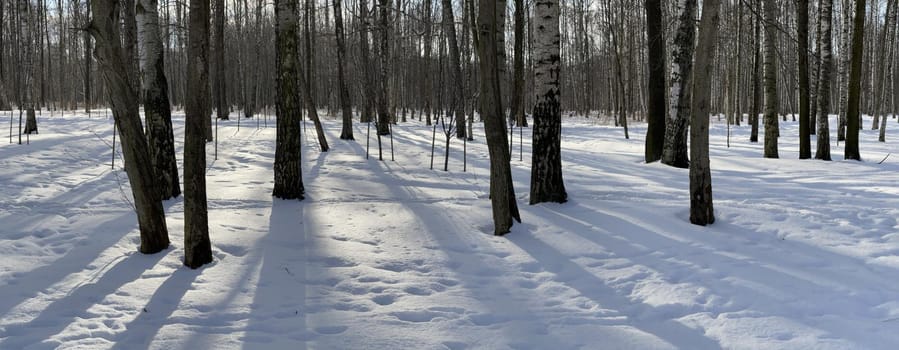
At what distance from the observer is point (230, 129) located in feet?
63.0

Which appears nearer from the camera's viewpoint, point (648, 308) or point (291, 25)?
point (648, 308)

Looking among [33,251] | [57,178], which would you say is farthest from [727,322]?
[57,178]

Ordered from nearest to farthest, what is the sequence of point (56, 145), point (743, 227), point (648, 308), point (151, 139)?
point (648, 308), point (743, 227), point (151, 139), point (56, 145)

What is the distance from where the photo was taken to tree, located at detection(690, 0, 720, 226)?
5262mm

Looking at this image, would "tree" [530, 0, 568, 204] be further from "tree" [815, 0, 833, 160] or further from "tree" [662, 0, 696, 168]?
"tree" [815, 0, 833, 160]

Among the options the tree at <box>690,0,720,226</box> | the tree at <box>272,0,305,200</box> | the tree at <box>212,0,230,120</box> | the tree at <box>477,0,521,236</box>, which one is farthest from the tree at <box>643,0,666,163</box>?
the tree at <box>212,0,230,120</box>

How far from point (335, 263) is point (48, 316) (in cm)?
203

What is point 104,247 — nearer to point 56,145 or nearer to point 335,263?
point 335,263

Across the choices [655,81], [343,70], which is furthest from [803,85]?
[343,70]

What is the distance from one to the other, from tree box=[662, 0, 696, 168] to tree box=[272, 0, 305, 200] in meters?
6.44

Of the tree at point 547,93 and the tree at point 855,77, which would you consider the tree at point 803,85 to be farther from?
the tree at point 547,93

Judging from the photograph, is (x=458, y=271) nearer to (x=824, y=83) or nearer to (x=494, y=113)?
(x=494, y=113)

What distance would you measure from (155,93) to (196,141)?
Answer: 3.04 meters

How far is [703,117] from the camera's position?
5457mm
